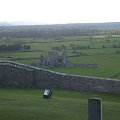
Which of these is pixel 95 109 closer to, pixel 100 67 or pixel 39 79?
pixel 39 79

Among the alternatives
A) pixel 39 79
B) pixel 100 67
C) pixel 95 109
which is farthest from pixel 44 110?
pixel 100 67

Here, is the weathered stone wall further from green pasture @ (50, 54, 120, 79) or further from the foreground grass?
green pasture @ (50, 54, 120, 79)

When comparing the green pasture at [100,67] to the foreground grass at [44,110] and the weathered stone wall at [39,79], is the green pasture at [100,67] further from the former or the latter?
the foreground grass at [44,110]

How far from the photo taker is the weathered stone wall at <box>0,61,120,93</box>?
29928 millimetres

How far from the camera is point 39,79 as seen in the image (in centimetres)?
3209

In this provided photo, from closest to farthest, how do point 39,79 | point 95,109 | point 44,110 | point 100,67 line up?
point 95,109 → point 44,110 → point 39,79 → point 100,67

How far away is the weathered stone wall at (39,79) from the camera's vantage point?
29.9 meters

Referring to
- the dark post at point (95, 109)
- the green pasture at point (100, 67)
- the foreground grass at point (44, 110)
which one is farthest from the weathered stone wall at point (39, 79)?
the dark post at point (95, 109)

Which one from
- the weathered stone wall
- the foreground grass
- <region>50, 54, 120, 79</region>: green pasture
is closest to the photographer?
the foreground grass

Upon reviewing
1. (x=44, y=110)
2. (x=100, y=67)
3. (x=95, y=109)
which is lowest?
(x=100, y=67)

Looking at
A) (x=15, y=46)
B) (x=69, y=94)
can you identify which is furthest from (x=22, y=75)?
(x=15, y=46)

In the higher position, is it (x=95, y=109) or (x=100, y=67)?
(x=95, y=109)

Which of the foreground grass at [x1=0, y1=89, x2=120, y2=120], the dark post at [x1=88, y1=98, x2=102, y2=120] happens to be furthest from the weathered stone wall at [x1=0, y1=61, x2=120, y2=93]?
the dark post at [x1=88, y1=98, x2=102, y2=120]

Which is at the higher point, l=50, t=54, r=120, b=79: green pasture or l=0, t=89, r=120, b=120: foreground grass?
l=0, t=89, r=120, b=120: foreground grass
